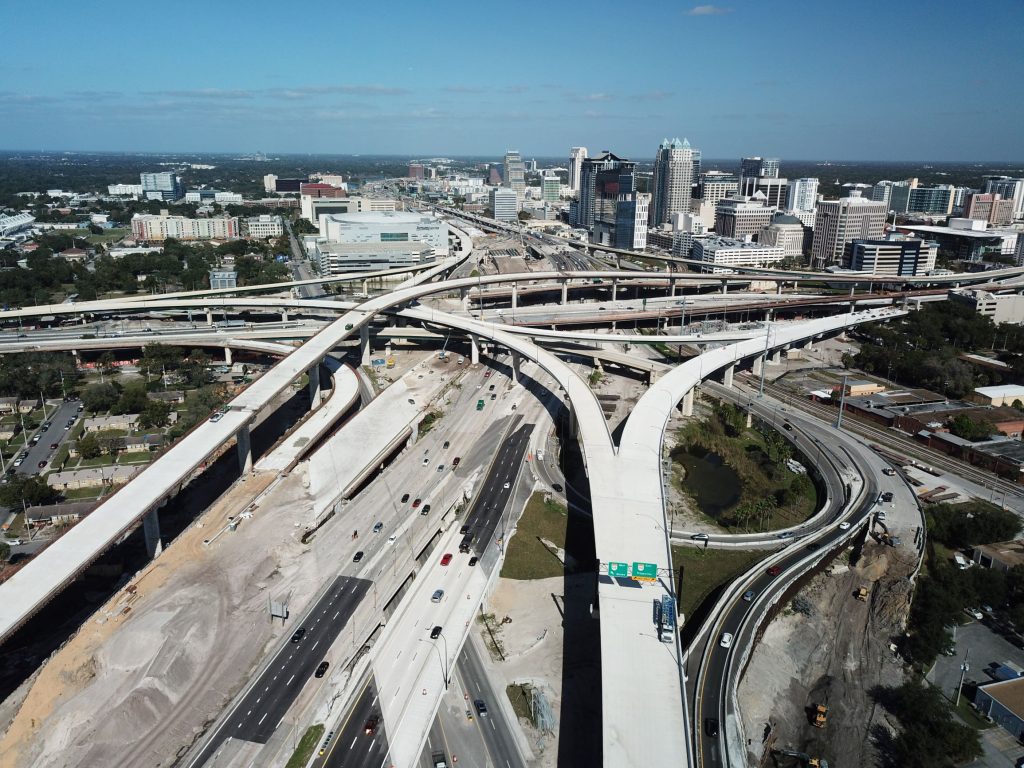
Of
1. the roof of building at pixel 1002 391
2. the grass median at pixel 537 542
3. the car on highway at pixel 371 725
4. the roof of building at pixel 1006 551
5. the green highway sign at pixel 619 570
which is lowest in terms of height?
the car on highway at pixel 371 725

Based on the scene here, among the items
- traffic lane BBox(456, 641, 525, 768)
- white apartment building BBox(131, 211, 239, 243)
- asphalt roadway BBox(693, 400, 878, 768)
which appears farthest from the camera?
white apartment building BBox(131, 211, 239, 243)

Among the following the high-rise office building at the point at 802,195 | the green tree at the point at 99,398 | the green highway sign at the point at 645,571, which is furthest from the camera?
the high-rise office building at the point at 802,195

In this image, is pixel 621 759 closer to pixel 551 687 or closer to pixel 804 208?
pixel 551 687

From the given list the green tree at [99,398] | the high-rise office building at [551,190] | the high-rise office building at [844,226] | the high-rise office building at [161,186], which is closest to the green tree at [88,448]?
the green tree at [99,398]

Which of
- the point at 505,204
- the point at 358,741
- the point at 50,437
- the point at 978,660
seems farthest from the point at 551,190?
the point at 358,741

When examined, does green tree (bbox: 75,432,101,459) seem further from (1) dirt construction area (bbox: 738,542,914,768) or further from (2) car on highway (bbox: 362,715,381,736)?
(1) dirt construction area (bbox: 738,542,914,768)

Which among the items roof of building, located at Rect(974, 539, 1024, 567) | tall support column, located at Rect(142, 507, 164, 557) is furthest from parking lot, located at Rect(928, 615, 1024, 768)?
tall support column, located at Rect(142, 507, 164, 557)

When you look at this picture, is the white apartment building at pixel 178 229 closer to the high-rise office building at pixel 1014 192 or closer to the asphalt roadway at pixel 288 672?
the asphalt roadway at pixel 288 672
